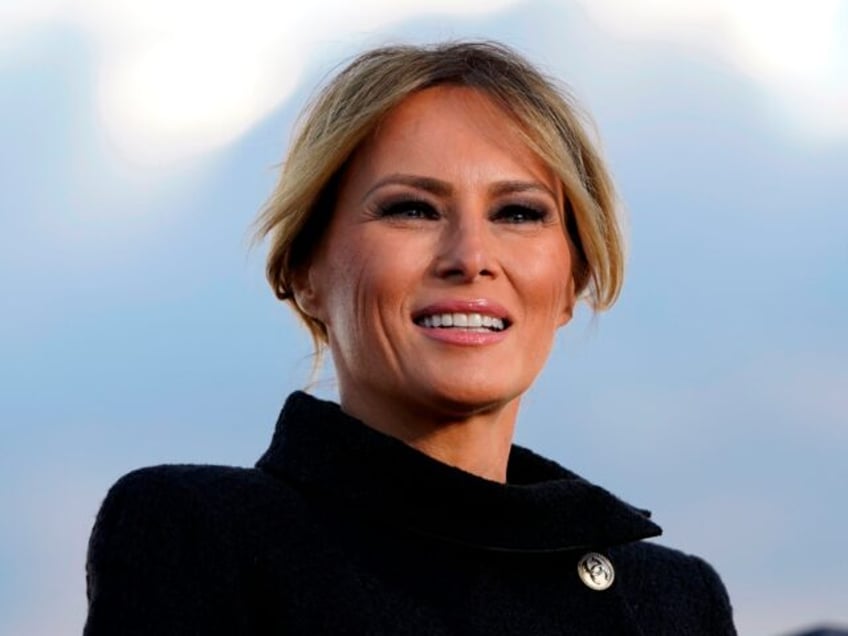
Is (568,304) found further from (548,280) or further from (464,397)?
(464,397)

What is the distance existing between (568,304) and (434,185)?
2.24 ft

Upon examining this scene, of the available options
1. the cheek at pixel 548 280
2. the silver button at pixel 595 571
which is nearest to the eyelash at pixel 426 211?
the cheek at pixel 548 280

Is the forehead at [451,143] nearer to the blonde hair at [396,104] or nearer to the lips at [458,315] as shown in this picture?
the blonde hair at [396,104]

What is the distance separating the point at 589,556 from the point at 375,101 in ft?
4.87

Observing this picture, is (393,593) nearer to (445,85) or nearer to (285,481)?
(285,481)

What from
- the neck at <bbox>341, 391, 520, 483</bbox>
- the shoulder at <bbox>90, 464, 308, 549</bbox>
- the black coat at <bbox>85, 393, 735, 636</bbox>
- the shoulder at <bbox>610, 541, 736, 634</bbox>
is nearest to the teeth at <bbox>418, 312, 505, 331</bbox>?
the neck at <bbox>341, 391, 520, 483</bbox>

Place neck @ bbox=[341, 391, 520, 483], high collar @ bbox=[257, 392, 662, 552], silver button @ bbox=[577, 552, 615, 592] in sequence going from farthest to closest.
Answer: silver button @ bbox=[577, 552, 615, 592] < neck @ bbox=[341, 391, 520, 483] < high collar @ bbox=[257, 392, 662, 552]

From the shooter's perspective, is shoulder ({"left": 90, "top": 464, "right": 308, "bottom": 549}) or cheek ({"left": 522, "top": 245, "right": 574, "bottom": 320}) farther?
cheek ({"left": 522, "top": 245, "right": 574, "bottom": 320})

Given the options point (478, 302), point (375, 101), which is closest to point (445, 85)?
point (375, 101)

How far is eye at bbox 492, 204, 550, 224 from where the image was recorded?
240 inches

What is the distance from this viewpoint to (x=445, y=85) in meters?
6.31

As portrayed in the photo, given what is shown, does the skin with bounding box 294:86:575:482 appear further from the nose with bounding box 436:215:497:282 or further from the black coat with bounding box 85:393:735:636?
the black coat with bounding box 85:393:735:636

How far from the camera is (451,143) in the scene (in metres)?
6.10

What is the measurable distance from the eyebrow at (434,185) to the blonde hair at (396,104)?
0.53ft
